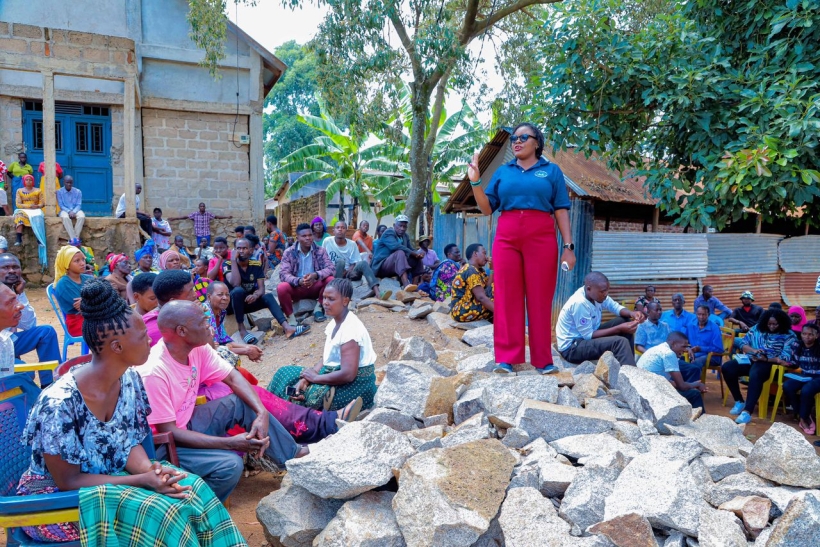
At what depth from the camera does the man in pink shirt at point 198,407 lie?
10.3 ft

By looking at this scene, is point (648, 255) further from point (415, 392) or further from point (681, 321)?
point (415, 392)

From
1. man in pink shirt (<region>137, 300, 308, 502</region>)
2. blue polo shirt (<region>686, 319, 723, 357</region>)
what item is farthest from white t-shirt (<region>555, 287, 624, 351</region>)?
man in pink shirt (<region>137, 300, 308, 502</region>)

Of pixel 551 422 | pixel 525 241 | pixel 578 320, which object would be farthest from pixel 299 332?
pixel 551 422

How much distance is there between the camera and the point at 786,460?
10.8ft

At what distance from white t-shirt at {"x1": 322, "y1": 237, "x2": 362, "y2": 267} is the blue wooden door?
6684 mm

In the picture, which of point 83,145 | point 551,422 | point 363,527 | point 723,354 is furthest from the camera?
point 83,145

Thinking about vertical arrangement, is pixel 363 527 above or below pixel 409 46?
below

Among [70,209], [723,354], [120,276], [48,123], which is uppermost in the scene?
[48,123]

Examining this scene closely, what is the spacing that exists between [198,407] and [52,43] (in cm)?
1115

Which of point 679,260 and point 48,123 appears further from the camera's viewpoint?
point 48,123

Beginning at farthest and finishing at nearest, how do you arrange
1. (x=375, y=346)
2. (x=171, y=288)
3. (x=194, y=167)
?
(x=194, y=167), (x=375, y=346), (x=171, y=288)

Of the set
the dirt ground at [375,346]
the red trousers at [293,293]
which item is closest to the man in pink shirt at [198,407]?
the dirt ground at [375,346]

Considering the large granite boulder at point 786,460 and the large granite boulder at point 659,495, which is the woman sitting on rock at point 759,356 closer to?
the large granite boulder at point 786,460

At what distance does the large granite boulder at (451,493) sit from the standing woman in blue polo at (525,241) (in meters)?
1.56
